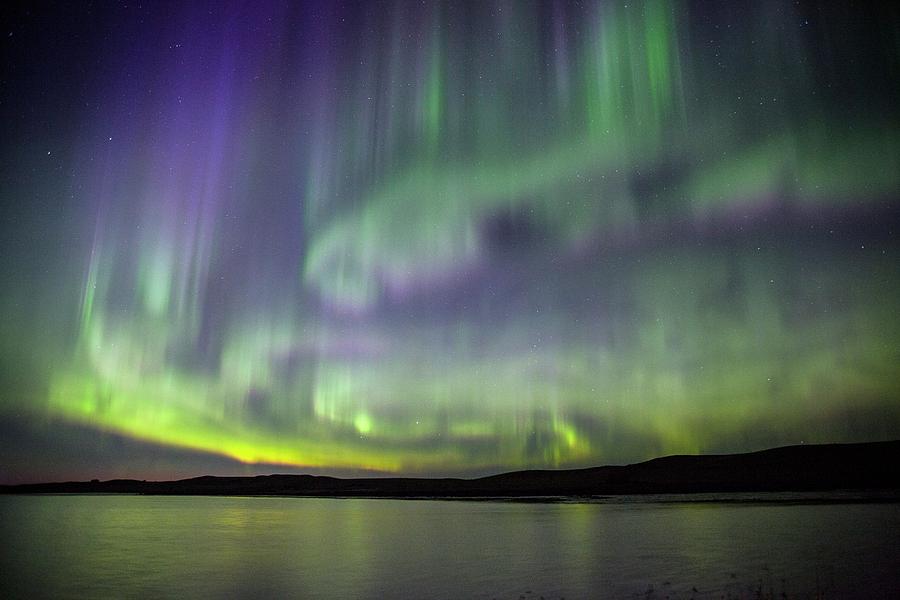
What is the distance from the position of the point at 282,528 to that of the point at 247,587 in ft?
111

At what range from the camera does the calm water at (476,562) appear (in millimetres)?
22234

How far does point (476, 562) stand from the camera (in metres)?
29.9

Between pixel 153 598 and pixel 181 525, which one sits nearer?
pixel 153 598

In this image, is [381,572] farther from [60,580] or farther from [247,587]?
[60,580]

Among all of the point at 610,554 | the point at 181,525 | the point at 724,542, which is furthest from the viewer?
the point at 181,525

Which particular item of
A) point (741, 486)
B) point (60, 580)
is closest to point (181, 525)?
point (60, 580)

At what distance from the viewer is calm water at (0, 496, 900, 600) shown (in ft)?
72.9

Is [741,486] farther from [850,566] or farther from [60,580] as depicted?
[60,580]

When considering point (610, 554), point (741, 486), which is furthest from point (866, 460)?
point (610, 554)

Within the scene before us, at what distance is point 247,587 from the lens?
24.2 m

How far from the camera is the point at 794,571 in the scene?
79.3 ft

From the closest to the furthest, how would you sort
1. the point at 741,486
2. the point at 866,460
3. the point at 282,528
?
the point at 282,528 → the point at 741,486 → the point at 866,460

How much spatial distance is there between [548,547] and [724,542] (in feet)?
32.8

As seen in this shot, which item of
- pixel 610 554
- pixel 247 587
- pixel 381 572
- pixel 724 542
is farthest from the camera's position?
pixel 724 542
